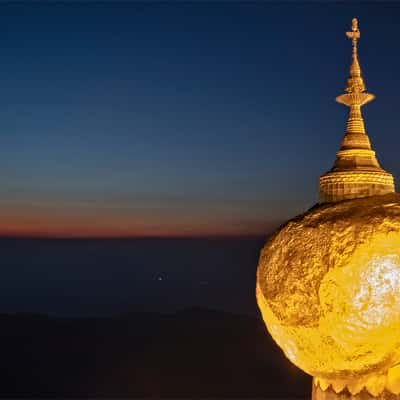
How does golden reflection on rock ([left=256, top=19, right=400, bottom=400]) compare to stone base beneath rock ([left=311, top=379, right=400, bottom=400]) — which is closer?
golden reflection on rock ([left=256, top=19, right=400, bottom=400])

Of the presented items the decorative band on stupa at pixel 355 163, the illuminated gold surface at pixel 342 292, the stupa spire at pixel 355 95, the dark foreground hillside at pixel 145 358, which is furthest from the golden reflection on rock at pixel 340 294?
the dark foreground hillside at pixel 145 358

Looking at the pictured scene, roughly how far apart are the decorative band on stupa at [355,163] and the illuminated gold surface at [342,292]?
0.45 metres

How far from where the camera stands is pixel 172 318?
3303 centimetres

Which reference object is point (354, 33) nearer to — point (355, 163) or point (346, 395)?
point (355, 163)

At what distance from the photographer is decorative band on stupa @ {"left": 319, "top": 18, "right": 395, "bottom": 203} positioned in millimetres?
6152

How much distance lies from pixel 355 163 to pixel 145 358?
2256cm

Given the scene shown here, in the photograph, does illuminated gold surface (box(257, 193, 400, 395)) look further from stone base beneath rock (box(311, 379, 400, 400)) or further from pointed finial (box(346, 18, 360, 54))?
pointed finial (box(346, 18, 360, 54))

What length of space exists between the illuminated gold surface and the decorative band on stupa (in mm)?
450

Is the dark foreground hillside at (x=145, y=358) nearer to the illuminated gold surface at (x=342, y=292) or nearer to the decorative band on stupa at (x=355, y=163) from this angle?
the illuminated gold surface at (x=342, y=292)

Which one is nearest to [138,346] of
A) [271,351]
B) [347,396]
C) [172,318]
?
[172,318]

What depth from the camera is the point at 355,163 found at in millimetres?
6422

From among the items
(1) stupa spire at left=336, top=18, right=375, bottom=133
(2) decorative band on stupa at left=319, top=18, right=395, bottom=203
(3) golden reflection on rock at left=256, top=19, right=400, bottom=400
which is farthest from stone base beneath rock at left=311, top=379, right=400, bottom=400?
(1) stupa spire at left=336, top=18, right=375, bottom=133

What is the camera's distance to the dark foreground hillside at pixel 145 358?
22.4m

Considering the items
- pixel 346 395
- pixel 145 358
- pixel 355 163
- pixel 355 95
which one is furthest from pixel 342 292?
pixel 145 358
